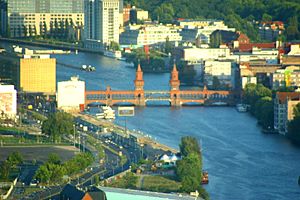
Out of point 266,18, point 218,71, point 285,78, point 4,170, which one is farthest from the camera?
point 266,18

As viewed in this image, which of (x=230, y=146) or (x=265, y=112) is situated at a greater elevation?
(x=265, y=112)

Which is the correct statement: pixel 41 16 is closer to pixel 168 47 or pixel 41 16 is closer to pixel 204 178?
pixel 168 47

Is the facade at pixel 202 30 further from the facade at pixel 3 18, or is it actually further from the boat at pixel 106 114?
the boat at pixel 106 114

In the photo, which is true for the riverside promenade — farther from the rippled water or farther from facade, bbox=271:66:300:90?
facade, bbox=271:66:300:90

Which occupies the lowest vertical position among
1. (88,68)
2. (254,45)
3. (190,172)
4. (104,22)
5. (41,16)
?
(190,172)

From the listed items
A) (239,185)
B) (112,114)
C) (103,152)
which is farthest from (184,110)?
(239,185)

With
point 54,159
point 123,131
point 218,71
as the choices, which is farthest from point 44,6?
point 54,159
